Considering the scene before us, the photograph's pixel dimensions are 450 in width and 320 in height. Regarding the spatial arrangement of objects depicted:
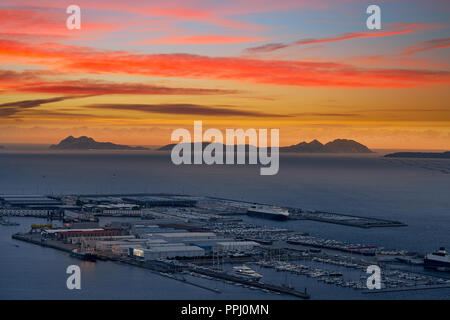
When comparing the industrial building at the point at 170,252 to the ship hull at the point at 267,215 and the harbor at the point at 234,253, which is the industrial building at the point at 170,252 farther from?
the ship hull at the point at 267,215

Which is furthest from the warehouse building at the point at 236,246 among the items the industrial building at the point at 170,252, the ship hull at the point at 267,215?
the ship hull at the point at 267,215

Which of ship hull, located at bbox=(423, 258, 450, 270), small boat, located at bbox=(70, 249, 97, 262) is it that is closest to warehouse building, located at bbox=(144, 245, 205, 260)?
small boat, located at bbox=(70, 249, 97, 262)

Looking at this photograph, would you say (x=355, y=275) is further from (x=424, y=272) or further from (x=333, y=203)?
(x=333, y=203)

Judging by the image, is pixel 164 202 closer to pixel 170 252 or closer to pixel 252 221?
pixel 252 221

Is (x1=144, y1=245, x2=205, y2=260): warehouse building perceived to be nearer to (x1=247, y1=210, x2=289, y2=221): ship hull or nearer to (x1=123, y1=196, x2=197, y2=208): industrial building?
(x1=247, y1=210, x2=289, y2=221): ship hull

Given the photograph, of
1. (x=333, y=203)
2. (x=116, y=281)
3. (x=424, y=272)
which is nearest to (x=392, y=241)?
(x=424, y=272)

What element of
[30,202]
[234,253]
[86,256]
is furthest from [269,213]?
[86,256]
